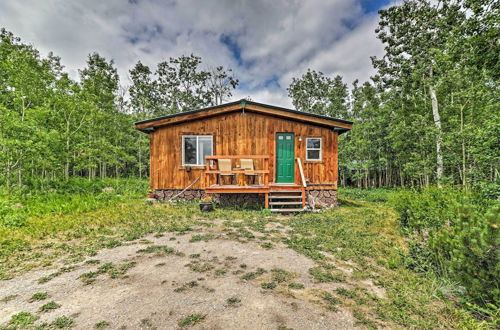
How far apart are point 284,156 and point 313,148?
4.55ft

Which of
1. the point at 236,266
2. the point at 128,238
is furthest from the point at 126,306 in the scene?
the point at 128,238

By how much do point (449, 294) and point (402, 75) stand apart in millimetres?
15598

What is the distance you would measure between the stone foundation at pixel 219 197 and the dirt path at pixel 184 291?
4522 mm

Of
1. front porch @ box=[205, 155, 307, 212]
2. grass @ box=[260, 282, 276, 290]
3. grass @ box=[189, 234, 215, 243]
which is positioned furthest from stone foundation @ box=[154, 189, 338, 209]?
grass @ box=[260, 282, 276, 290]

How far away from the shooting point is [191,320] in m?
2.10

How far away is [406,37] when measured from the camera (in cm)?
1327

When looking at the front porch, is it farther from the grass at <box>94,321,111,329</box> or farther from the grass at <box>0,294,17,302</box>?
the grass at <box>94,321,111,329</box>

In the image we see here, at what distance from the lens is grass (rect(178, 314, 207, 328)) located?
80.6 inches

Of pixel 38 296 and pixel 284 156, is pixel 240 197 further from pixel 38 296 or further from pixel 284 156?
pixel 38 296

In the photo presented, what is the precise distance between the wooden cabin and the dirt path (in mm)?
4913

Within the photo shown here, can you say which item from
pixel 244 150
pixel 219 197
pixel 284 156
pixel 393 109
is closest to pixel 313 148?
pixel 284 156

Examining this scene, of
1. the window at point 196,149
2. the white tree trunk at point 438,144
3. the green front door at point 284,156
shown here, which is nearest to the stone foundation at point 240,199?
the green front door at point 284,156

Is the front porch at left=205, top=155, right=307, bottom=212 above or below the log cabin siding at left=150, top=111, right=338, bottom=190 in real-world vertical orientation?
below

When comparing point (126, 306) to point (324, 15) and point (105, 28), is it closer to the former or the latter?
point (324, 15)
